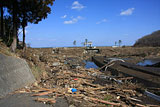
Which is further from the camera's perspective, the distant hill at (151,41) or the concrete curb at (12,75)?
the distant hill at (151,41)

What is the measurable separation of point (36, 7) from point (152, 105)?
10.2 metres

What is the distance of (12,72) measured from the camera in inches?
207

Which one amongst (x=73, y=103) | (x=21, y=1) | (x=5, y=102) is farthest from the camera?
(x=21, y=1)

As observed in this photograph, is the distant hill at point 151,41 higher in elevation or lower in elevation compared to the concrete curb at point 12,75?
higher

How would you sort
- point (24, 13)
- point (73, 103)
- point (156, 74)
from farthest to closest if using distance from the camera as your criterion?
point (24, 13) < point (156, 74) < point (73, 103)

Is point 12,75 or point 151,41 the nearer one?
point 12,75

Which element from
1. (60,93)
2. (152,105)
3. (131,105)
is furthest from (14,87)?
(152,105)

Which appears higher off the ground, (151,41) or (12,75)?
(151,41)

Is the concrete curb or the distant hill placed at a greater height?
the distant hill

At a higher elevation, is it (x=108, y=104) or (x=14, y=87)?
(x=14, y=87)

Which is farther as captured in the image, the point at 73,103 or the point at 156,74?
the point at 156,74

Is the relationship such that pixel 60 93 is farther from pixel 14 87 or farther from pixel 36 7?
pixel 36 7

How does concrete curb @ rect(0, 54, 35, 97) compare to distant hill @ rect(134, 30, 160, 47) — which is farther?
distant hill @ rect(134, 30, 160, 47)

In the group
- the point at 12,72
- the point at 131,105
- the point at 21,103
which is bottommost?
the point at 131,105
